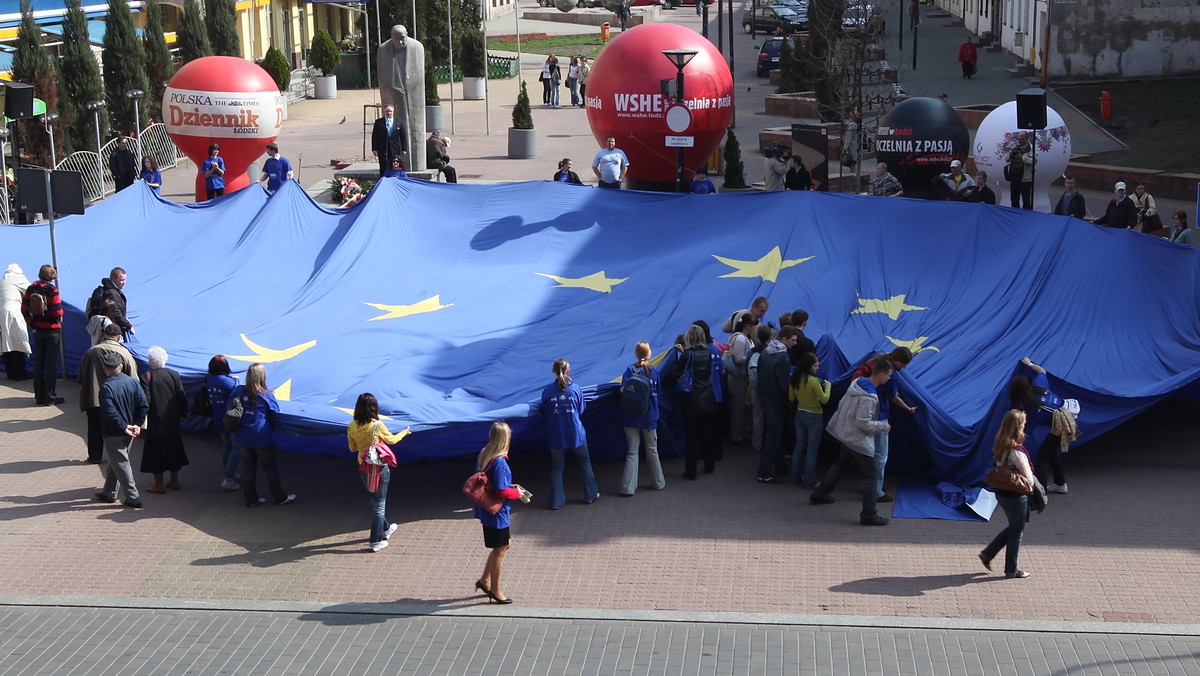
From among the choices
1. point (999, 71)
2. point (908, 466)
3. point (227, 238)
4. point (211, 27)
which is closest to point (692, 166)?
point (227, 238)

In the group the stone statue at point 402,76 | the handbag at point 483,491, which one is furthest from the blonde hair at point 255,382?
the stone statue at point 402,76

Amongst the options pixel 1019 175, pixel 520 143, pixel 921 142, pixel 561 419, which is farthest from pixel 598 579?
pixel 520 143

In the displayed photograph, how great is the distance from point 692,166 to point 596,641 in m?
16.1

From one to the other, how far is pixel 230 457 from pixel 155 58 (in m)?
25.1

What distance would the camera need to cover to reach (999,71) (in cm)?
4694

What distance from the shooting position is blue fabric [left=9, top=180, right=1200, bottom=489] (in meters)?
13.0

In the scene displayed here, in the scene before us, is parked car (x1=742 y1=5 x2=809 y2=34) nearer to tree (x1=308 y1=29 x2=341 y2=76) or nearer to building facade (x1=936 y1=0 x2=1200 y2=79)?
tree (x1=308 y1=29 x2=341 y2=76)

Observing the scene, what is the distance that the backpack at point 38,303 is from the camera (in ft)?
50.5

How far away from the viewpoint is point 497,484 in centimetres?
1023

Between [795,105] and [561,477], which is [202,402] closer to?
[561,477]

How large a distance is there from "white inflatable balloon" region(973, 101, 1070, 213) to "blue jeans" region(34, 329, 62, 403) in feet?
49.9

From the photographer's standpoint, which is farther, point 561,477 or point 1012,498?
point 561,477

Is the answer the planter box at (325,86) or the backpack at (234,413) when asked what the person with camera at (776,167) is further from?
the planter box at (325,86)

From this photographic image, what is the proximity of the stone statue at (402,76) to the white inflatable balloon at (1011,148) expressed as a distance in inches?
409
